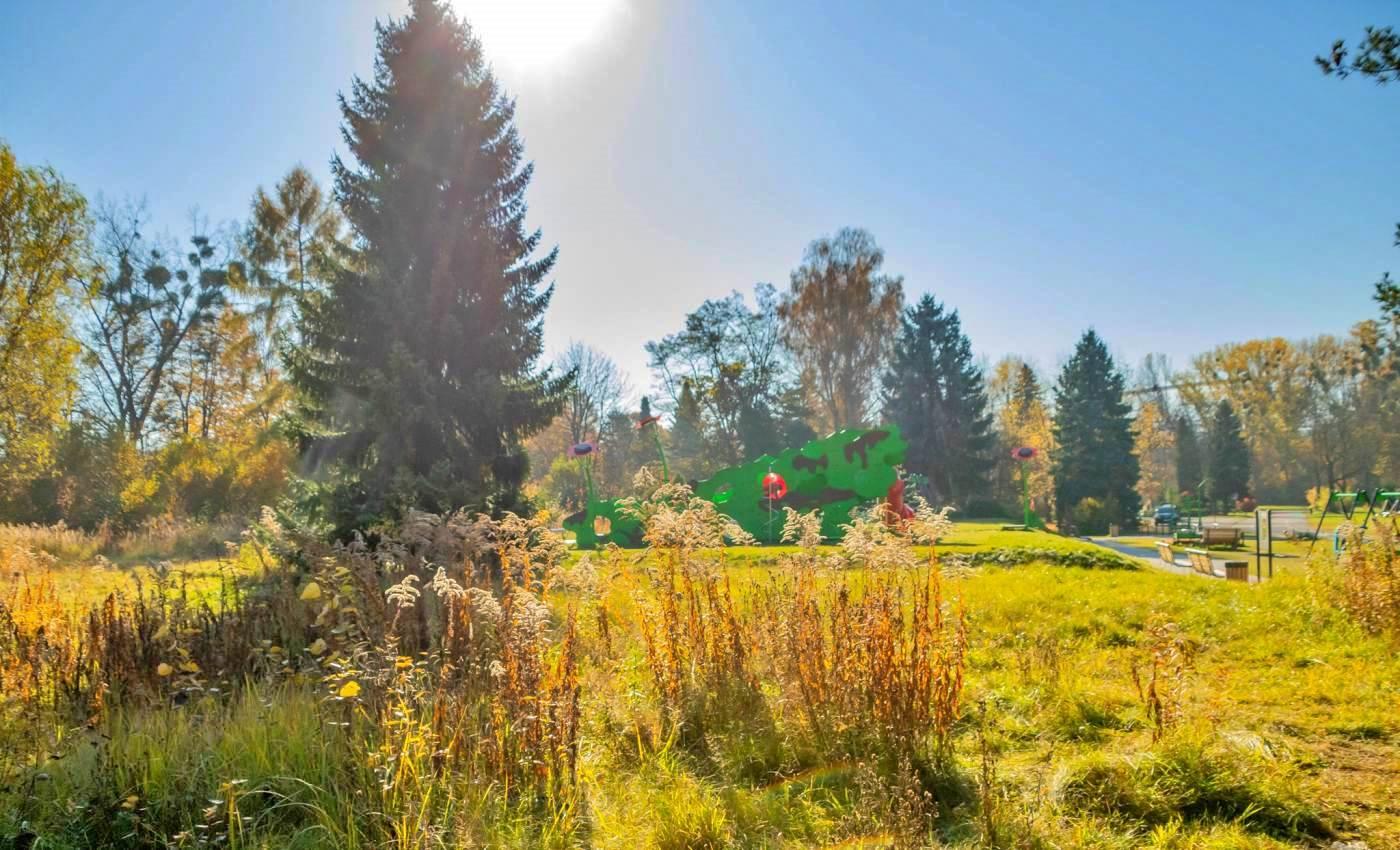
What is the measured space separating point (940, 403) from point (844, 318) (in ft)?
24.3

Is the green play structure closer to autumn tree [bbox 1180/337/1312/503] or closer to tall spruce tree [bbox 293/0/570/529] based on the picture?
tall spruce tree [bbox 293/0/570/529]

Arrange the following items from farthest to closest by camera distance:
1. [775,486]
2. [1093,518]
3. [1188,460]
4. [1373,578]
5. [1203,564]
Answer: [1188,460]
[1093,518]
[775,486]
[1203,564]
[1373,578]

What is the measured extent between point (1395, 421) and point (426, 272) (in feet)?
140

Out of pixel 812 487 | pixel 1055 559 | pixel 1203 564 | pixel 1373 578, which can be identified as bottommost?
pixel 1203 564

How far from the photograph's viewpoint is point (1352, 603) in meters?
5.50

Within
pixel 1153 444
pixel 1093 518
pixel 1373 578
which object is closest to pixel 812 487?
pixel 1373 578

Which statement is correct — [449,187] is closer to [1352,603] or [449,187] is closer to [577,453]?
[577,453]

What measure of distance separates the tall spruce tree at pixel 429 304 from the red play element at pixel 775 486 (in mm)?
5997

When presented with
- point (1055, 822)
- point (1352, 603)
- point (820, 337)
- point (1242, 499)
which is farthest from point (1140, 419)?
point (1055, 822)

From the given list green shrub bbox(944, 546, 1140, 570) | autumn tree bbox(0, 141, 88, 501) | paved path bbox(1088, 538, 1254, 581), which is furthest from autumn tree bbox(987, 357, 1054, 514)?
autumn tree bbox(0, 141, 88, 501)

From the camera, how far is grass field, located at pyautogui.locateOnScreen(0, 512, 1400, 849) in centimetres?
245

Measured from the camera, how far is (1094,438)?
32.5m

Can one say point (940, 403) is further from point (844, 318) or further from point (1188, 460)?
point (1188, 460)

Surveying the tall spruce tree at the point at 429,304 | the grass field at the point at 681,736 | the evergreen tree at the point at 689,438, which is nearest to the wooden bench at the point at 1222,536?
the grass field at the point at 681,736
